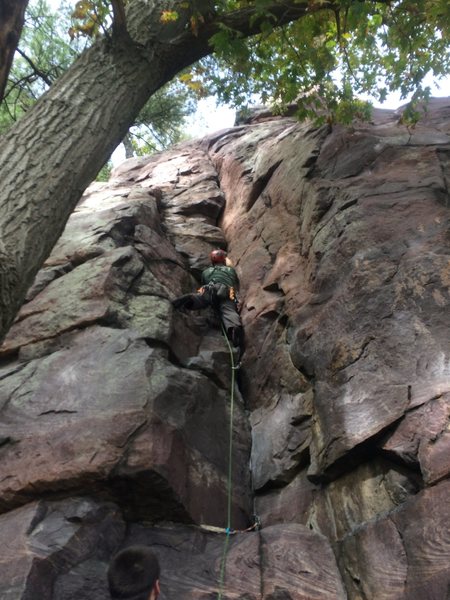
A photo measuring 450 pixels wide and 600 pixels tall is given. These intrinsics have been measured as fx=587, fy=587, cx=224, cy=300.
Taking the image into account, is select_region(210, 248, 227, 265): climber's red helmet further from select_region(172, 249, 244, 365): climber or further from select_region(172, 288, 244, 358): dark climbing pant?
select_region(172, 288, 244, 358): dark climbing pant

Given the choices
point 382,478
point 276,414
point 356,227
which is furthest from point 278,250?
point 382,478

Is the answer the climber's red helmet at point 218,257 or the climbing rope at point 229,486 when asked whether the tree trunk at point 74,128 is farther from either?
the climber's red helmet at point 218,257

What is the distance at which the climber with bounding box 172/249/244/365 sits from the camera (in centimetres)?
721

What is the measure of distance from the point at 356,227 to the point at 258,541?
348 cm

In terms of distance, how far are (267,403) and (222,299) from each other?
5.90 ft

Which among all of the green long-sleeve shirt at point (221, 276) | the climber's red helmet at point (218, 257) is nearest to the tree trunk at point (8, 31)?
the green long-sleeve shirt at point (221, 276)

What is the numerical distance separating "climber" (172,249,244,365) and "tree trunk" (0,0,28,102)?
3999mm

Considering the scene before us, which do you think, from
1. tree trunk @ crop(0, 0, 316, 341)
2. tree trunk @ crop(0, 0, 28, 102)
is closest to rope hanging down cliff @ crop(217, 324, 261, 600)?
tree trunk @ crop(0, 0, 316, 341)

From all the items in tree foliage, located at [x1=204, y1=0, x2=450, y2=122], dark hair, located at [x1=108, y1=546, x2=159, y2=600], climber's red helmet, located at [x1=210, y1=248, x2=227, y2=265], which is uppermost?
tree foliage, located at [x1=204, y1=0, x2=450, y2=122]

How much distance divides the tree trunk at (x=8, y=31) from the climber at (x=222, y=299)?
4.00 meters

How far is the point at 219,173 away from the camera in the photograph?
39.1 ft

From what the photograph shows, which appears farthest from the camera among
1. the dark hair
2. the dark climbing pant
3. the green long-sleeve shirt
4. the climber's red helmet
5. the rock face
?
the climber's red helmet

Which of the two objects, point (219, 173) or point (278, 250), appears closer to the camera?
point (278, 250)

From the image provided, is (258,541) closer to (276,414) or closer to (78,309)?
(276,414)
